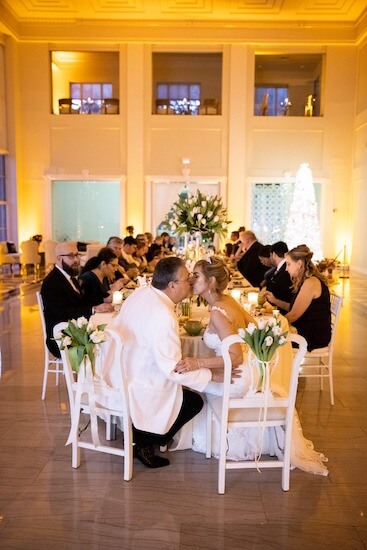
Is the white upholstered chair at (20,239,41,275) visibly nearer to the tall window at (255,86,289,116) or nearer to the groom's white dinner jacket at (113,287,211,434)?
the tall window at (255,86,289,116)

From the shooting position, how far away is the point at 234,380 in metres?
3.34

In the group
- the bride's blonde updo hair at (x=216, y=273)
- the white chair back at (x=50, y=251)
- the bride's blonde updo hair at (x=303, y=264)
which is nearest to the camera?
the bride's blonde updo hair at (x=216, y=273)

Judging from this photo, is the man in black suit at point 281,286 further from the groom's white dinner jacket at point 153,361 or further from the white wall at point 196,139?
the white wall at point 196,139

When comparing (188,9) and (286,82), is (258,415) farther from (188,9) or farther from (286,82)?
(286,82)

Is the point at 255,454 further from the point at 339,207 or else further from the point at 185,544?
the point at 339,207

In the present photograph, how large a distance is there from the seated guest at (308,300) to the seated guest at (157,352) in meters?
1.65

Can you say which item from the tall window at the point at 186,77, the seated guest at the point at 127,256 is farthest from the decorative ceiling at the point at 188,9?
the seated guest at the point at 127,256

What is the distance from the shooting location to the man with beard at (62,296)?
470cm

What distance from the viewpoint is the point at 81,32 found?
16375mm

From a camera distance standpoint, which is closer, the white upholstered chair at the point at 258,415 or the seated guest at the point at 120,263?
the white upholstered chair at the point at 258,415

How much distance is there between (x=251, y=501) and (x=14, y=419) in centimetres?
216

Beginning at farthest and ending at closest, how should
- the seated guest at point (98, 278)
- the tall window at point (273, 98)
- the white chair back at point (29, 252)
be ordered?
the tall window at point (273, 98) → the white chair back at point (29, 252) → the seated guest at point (98, 278)

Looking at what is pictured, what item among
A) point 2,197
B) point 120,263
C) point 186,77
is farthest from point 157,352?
point 186,77

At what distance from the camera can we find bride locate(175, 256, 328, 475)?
132 inches
